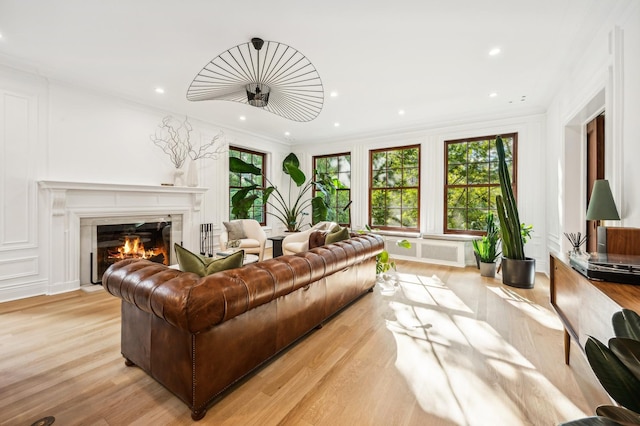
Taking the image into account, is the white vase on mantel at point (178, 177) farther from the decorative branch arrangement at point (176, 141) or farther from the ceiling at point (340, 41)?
the ceiling at point (340, 41)

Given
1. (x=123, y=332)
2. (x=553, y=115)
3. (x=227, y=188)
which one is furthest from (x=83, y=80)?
(x=553, y=115)

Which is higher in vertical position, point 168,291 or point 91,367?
point 168,291

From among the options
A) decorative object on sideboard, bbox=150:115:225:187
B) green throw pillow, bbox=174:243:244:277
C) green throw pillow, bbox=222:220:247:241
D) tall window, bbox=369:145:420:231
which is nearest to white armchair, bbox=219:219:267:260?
green throw pillow, bbox=222:220:247:241

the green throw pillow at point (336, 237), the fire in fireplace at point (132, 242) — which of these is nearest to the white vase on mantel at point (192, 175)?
the fire in fireplace at point (132, 242)

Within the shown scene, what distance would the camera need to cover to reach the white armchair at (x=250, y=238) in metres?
4.84

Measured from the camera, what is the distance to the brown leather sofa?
4.79 feet

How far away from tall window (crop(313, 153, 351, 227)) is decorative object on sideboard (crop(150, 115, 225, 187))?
2808mm

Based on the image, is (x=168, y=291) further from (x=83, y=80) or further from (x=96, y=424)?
(x=83, y=80)

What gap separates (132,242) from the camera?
4.38m

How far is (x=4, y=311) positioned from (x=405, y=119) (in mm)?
6073

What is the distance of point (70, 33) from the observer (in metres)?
2.67

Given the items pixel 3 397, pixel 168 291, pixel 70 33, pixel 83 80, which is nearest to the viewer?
pixel 168 291

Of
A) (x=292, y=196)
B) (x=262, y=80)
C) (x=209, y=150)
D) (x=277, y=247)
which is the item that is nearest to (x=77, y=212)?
(x=209, y=150)

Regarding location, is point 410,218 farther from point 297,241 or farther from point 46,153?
point 46,153
